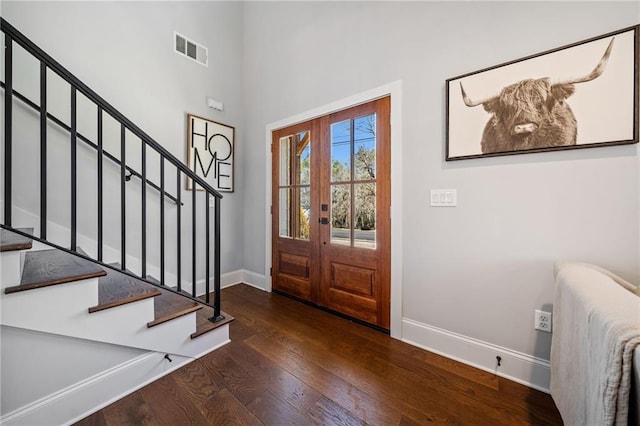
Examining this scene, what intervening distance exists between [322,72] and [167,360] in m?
2.74

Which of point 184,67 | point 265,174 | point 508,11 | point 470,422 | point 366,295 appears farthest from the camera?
point 265,174

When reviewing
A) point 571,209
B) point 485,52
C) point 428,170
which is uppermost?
point 485,52

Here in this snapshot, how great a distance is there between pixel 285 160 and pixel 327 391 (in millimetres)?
2244

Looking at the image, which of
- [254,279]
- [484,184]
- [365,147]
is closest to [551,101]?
[484,184]

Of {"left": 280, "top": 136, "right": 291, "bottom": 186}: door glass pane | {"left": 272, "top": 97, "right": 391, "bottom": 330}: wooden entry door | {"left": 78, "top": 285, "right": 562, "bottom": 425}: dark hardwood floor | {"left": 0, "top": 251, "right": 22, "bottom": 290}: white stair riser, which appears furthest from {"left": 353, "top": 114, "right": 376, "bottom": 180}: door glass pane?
{"left": 0, "top": 251, "right": 22, "bottom": 290}: white stair riser

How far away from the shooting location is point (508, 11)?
5.11 ft

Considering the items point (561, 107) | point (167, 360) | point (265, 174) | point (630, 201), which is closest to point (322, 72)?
point (265, 174)

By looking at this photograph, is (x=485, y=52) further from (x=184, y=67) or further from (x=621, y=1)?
(x=184, y=67)

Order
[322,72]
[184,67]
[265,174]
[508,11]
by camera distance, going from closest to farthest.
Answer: [508,11] < [322,72] < [184,67] < [265,174]

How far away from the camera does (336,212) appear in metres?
2.44

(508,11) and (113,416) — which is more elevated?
(508,11)

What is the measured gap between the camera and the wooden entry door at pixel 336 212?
6.98 ft

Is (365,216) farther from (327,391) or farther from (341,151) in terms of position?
(327,391)

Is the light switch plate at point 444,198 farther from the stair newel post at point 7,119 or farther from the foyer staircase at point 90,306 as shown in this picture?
the stair newel post at point 7,119
